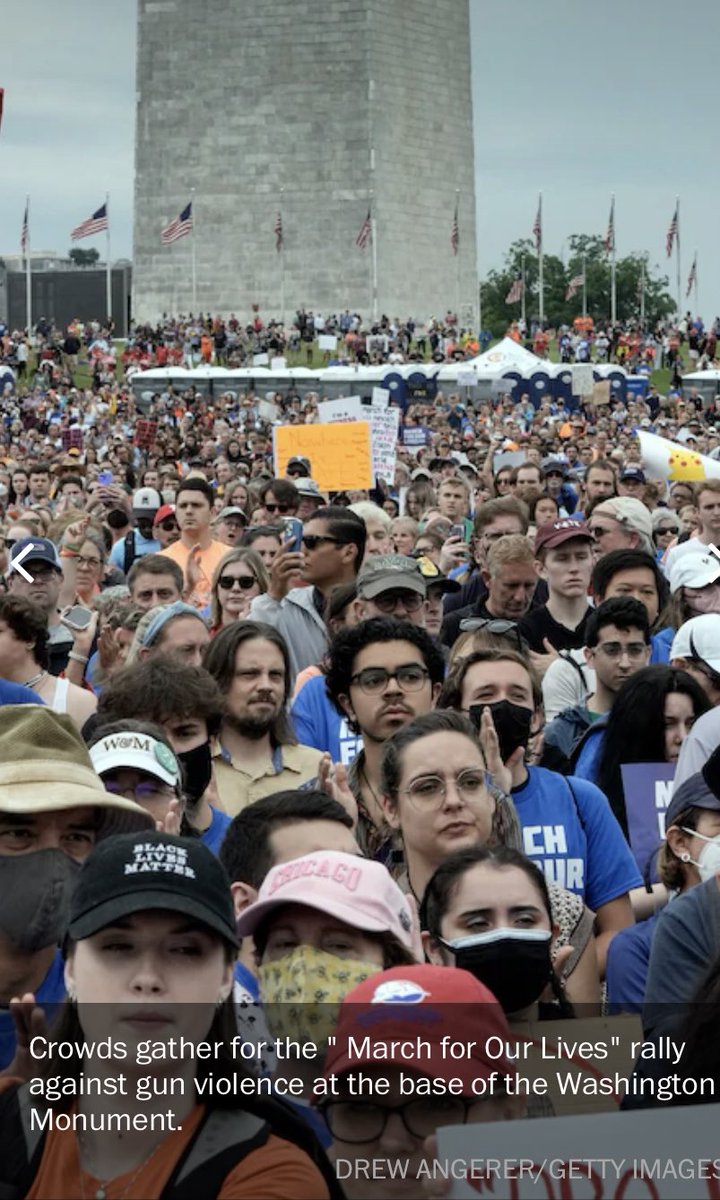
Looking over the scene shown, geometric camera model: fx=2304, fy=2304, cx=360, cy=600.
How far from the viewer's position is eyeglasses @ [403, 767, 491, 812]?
5.25 metres

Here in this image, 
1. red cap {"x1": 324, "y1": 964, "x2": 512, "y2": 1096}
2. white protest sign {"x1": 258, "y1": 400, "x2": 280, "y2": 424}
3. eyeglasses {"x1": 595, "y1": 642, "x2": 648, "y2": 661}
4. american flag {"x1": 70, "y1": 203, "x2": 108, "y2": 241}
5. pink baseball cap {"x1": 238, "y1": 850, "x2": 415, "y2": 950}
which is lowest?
red cap {"x1": 324, "y1": 964, "x2": 512, "y2": 1096}

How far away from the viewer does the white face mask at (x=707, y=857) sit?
486 cm

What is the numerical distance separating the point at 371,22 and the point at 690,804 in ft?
232

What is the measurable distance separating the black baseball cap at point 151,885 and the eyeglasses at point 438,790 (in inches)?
68.5

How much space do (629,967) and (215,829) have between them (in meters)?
1.44

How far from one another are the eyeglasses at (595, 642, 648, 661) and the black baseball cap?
418cm

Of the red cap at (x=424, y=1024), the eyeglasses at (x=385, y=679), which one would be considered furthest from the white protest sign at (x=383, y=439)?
the red cap at (x=424, y=1024)

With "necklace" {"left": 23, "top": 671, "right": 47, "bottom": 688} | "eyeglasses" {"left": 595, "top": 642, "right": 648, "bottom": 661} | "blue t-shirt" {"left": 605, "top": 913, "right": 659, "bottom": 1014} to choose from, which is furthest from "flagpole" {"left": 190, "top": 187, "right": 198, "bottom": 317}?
"blue t-shirt" {"left": 605, "top": 913, "right": 659, "bottom": 1014}

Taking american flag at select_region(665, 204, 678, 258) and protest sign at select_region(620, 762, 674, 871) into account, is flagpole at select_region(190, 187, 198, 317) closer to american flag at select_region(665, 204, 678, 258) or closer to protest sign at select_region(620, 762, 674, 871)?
american flag at select_region(665, 204, 678, 258)

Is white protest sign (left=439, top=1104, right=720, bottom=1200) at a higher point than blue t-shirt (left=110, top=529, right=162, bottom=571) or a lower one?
lower

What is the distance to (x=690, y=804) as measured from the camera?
5.03 meters

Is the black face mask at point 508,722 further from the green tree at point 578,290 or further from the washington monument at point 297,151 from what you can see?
the green tree at point 578,290

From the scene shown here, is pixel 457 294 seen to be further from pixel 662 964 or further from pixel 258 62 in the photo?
pixel 662 964

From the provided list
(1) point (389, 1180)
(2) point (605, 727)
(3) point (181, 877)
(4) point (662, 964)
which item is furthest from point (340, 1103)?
(2) point (605, 727)
